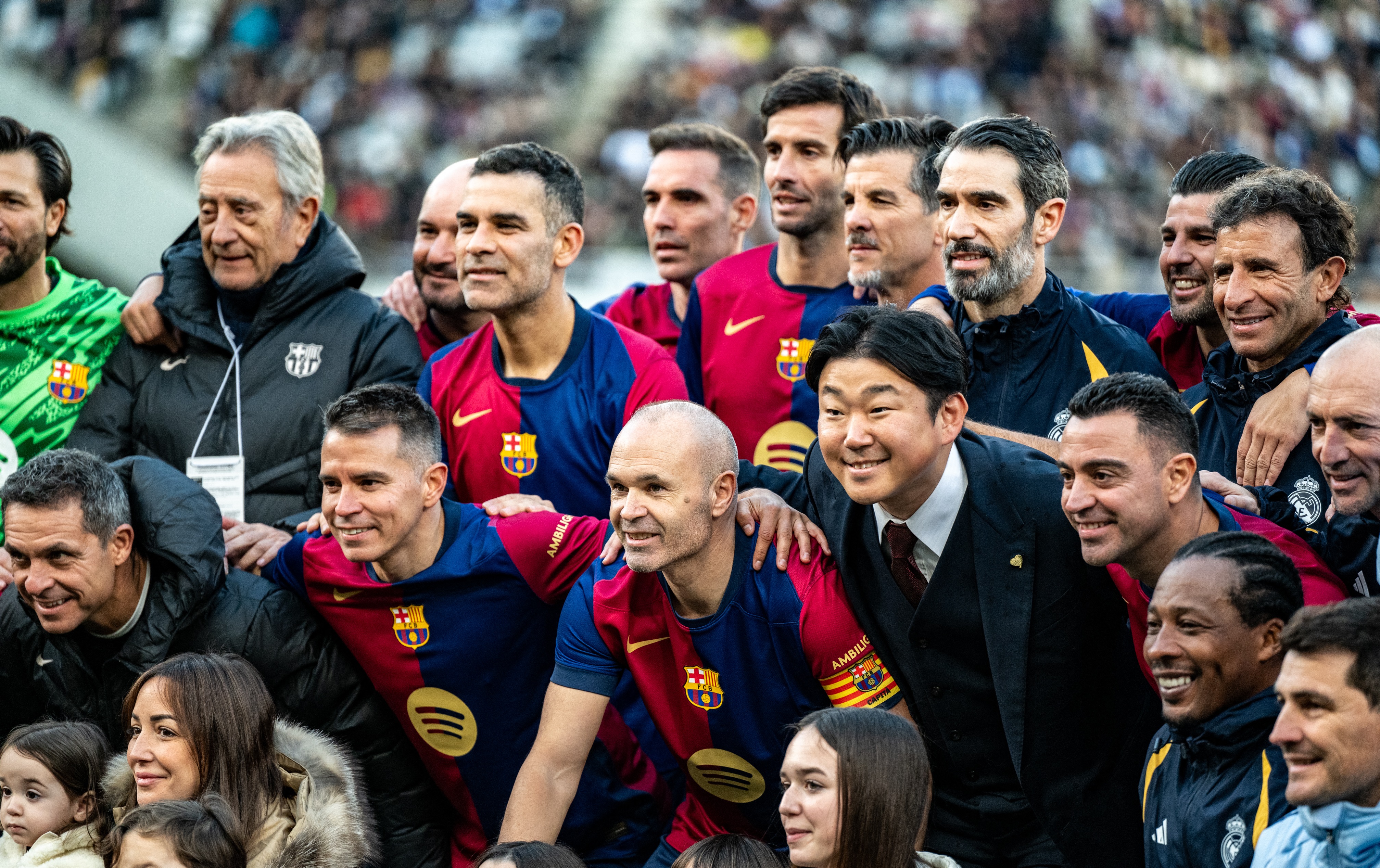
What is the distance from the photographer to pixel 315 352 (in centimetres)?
525

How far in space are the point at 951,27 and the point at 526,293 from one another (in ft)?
41.2

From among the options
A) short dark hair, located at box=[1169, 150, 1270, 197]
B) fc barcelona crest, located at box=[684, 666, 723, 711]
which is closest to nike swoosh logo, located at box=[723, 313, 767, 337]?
short dark hair, located at box=[1169, 150, 1270, 197]

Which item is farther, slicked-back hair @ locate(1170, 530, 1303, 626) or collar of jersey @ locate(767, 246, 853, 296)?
collar of jersey @ locate(767, 246, 853, 296)

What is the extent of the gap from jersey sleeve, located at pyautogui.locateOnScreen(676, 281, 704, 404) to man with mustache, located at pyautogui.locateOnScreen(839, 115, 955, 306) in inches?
25.1

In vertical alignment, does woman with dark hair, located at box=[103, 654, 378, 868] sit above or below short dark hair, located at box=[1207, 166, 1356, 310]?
below

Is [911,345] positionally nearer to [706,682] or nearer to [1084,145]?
[706,682]

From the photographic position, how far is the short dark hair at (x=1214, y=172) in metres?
4.73

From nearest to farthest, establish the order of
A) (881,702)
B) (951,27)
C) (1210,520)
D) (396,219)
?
(1210,520) < (881,702) < (396,219) < (951,27)

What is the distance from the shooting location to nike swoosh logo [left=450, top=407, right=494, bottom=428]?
16.3 ft

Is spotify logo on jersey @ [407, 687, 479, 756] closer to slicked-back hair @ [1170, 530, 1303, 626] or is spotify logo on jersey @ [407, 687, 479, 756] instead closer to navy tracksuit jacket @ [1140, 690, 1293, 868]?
navy tracksuit jacket @ [1140, 690, 1293, 868]

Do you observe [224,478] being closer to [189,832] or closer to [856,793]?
[189,832]

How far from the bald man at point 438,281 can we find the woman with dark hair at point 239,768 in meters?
1.88

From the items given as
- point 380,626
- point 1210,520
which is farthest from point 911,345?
point 380,626

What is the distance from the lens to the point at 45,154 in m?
5.52
